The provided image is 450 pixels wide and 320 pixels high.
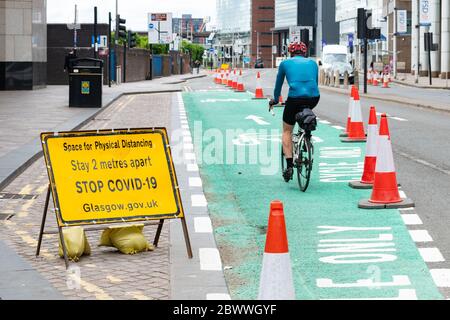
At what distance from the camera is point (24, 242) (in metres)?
8.51

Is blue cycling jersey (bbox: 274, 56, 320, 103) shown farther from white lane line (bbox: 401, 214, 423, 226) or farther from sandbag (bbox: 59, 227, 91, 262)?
sandbag (bbox: 59, 227, 91, 262)

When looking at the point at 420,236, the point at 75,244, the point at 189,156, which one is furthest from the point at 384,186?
the point at 189,156

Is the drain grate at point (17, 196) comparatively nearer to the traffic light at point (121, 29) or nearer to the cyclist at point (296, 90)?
the cyclist at point (296, 90)

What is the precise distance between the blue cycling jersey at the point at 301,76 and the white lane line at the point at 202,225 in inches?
105

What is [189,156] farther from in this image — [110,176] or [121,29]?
[121,29]

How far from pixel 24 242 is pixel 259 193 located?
364 centimetres

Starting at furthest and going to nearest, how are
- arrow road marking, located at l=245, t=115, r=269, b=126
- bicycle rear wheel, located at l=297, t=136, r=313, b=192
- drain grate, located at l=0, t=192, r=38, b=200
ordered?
arrow road marking, located at l=245, t=115, r=269, b=126, bicycle rear wheel, located at l=297, t=136, r=313, b=192, drain grate, located at l=0, t=192, r=38, b=200

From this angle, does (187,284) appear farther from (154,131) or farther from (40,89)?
(40,89)

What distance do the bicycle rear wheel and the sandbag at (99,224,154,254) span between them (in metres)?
3.55

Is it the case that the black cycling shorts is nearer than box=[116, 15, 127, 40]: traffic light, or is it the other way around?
the black cycling shorts

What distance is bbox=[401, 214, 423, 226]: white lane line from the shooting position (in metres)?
9.18

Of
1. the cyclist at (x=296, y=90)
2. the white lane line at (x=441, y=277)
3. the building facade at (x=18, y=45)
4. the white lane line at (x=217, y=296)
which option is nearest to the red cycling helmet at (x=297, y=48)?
the cyclist at (x=296, y=90)

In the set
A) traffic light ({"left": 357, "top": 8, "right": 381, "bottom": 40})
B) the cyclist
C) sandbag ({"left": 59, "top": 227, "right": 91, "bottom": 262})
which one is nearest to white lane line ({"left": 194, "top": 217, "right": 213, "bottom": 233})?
sandbag ({"left": 59, "top": 227, "right": 91, "bottom": 262})

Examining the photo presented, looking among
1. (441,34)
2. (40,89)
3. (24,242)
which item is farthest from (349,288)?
(441,34)
